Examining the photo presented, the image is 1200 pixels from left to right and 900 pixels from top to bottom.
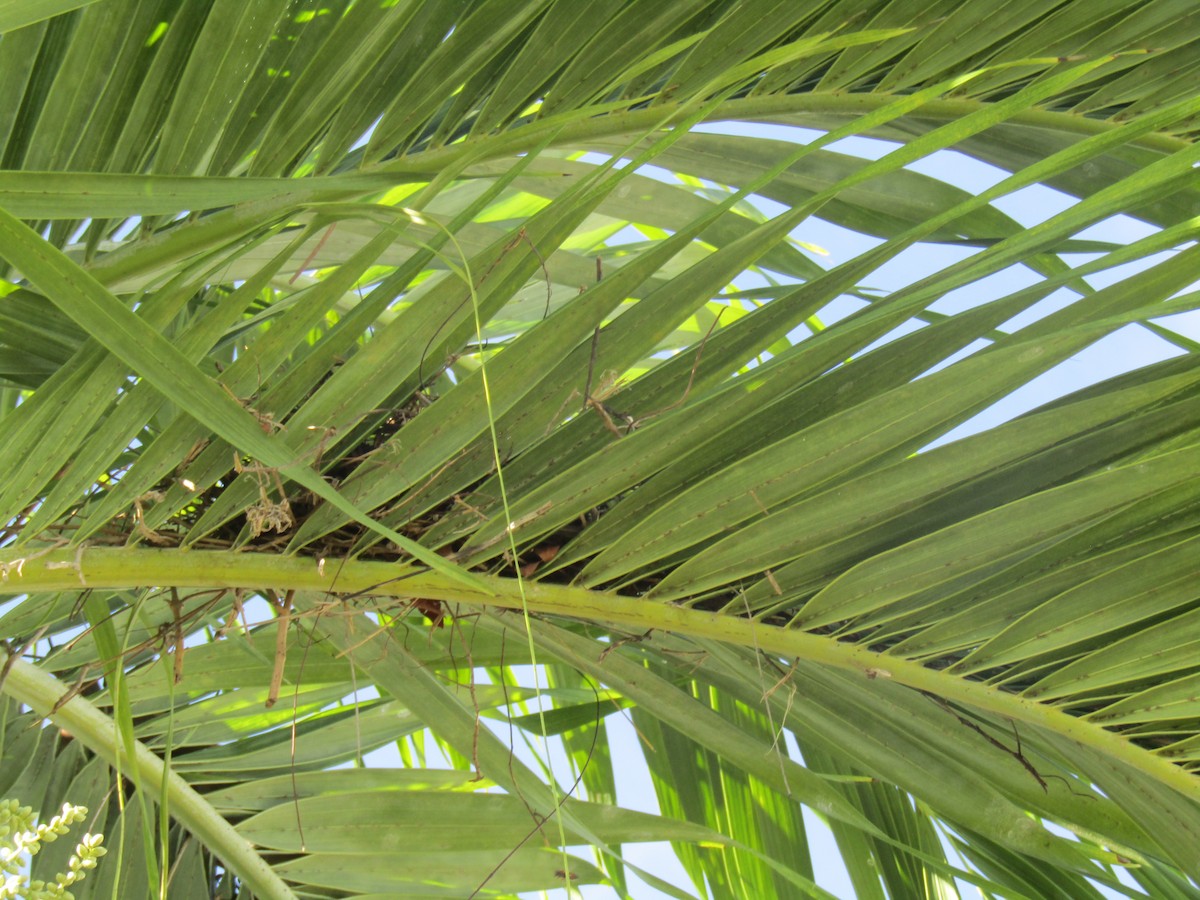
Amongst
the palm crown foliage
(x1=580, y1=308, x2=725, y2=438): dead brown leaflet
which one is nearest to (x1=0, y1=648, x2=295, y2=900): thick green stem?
the palm crown foliage

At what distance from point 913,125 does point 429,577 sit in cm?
53

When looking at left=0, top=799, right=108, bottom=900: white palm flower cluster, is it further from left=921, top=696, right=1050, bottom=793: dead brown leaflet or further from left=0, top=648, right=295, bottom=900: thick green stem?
left=921, top=696, right=1050, bottom=793: dead brown leaflet

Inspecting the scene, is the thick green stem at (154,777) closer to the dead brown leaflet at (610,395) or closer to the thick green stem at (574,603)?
the thick green stem at (574,603)

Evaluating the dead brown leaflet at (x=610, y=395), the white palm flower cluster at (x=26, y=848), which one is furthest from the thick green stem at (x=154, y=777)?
the dead brown leaflet at (x=610, y=395)

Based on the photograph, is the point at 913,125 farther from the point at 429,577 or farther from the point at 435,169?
the point at 429,577

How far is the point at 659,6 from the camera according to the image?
0.64m

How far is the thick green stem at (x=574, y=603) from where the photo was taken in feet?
1.86

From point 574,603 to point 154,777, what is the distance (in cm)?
44

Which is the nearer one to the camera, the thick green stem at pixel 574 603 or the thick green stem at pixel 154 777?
the thick green stem at pixel 574 603

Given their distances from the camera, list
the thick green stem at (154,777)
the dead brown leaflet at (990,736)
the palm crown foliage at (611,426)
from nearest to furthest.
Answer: the palm crown foliage at (611,426) < the dead brown leaflet at (990,736) < the thick green stem at (154,777)

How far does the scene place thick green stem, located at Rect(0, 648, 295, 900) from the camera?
782 mm

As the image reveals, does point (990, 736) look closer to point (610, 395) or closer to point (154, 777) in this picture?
point (610, 395)

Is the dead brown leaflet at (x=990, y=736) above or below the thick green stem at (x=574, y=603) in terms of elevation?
below

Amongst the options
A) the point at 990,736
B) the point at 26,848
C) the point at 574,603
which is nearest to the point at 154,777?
the point at 26,848
